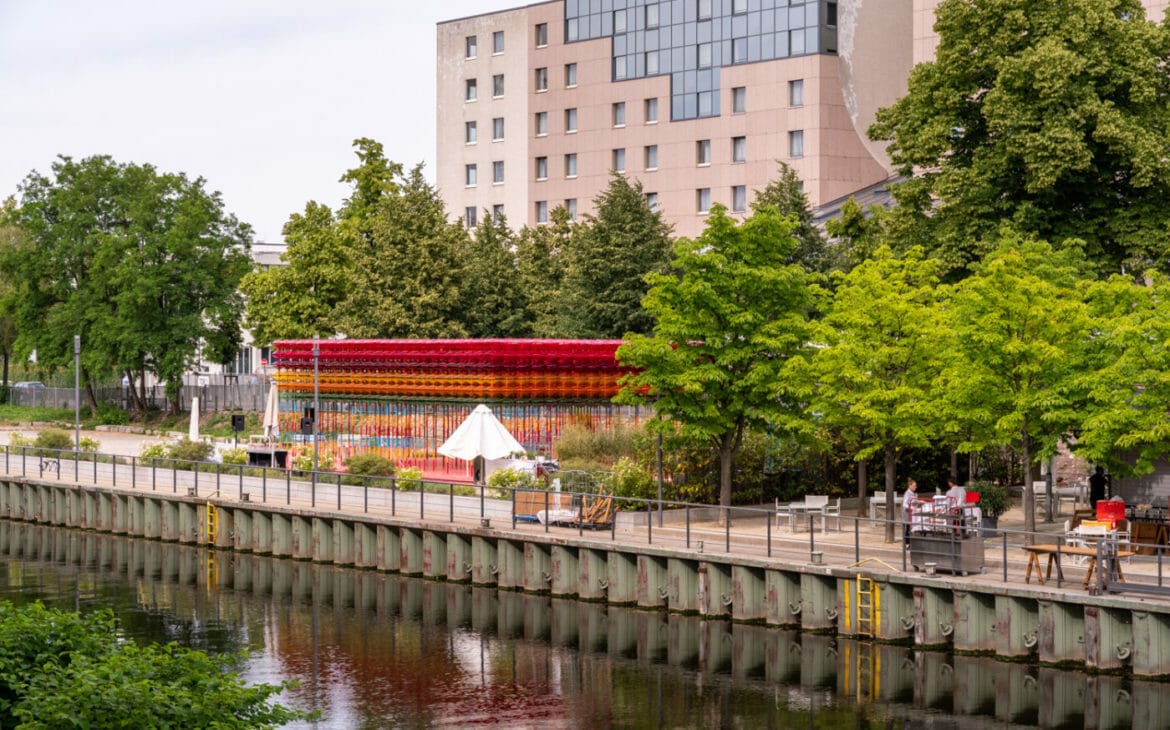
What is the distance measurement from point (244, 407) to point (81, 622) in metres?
76.4

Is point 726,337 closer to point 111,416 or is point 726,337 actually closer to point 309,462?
point 309,462

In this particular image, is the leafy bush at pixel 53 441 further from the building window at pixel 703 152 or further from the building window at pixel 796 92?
the building window at pixel 796 92

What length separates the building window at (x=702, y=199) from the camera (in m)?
103

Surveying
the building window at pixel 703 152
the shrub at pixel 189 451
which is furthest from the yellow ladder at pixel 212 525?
the building window at pixel 703 152

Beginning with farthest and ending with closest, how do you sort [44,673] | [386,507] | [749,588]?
[386,507] → [749,588] → [44,673]

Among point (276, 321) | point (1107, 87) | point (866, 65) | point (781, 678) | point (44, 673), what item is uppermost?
point (866, 65)

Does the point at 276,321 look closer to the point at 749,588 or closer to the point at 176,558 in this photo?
the point at 176,558

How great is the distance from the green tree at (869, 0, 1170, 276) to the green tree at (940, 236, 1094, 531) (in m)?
10.8

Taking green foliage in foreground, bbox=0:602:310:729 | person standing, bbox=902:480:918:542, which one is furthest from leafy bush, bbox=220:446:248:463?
green foliage in foreground, bbox=0:602:310:729

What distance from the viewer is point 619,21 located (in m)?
108

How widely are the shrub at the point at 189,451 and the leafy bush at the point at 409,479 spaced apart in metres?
13.3

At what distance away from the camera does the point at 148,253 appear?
312ft

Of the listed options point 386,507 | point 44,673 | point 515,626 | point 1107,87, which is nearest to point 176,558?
point 386,507

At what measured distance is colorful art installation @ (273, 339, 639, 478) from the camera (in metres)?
56.2
